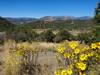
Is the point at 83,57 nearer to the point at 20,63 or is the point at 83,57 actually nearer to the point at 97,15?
the point at 20,63

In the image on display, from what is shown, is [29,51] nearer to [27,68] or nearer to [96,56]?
[27,68]

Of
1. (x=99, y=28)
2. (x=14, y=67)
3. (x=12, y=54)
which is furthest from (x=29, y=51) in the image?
(x=99, y=28)

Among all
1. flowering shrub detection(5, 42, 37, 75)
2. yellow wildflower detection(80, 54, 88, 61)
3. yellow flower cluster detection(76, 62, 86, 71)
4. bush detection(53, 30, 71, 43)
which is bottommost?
bush detection(53, 30, 71, 43)

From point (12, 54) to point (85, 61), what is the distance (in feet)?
14.6

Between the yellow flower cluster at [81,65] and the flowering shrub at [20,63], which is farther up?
the yellow flower cluster at [81,65]

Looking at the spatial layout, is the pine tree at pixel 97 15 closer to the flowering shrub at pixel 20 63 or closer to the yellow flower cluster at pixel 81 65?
the flowering shrub at pixel 20 63

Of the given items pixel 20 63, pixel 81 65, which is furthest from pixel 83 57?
pixel 20 63

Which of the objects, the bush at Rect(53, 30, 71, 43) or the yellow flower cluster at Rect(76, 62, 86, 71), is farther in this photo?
the bush at Rect(53, 30, 71, 43)

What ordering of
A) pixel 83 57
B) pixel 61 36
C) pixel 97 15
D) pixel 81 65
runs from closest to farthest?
pixel 81 65 → pixel 83 57 → pixel 97 15 → pixel 61 36

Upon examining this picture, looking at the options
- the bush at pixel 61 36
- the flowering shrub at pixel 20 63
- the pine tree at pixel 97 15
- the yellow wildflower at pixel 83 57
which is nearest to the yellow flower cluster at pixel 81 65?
the yellow wildflower at pixel 83 57

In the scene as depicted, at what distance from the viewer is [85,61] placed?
653 cm

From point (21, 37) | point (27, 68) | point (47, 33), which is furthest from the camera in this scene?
point (47, 33)

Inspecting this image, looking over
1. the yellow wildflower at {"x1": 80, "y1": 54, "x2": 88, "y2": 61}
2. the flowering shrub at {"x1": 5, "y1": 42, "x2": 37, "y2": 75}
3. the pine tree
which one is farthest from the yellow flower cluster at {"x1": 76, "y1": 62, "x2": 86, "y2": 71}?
the pine tree

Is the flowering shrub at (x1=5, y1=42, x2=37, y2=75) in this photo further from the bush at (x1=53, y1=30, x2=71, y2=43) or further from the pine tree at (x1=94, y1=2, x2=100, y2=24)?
the bush at (x1=53, y1=30, x2=71, y2=43)
